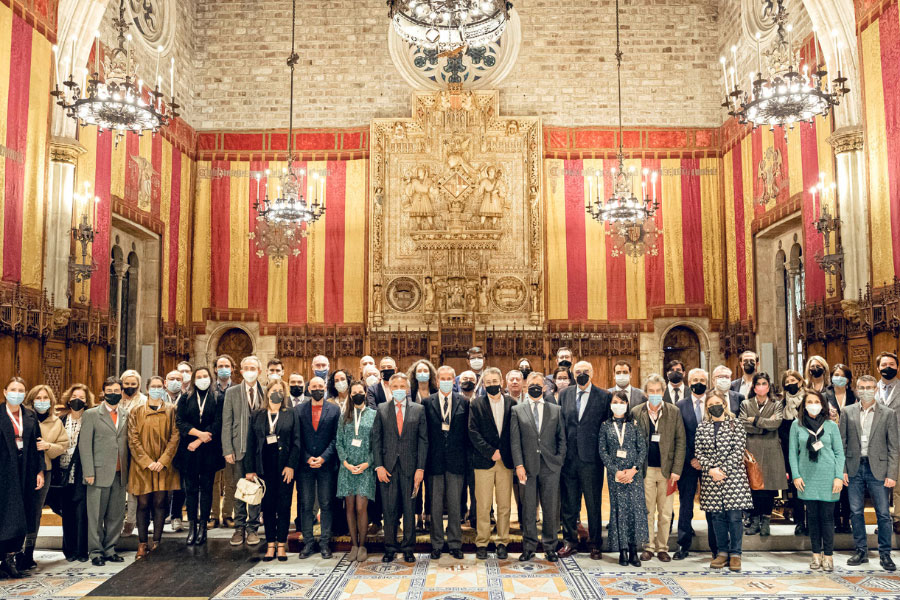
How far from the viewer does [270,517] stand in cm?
618

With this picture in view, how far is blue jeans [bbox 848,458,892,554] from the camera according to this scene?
233 inches

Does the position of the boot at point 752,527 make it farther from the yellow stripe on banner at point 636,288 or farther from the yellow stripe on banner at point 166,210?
the yellow stripe on banner at point 166,210

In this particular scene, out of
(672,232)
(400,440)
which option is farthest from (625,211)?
(400,440)

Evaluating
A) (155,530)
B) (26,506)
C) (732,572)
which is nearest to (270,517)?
(155,530)

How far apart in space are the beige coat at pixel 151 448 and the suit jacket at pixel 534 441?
2.88 metres

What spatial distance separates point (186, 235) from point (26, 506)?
9343 millimetres

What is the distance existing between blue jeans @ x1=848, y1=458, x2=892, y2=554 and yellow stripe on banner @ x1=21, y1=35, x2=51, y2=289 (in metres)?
9.29

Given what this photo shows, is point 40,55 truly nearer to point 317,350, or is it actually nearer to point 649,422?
point 317,350

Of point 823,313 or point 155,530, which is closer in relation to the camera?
point 155,530

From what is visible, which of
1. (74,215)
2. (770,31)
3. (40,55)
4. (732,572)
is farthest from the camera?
(770,31)

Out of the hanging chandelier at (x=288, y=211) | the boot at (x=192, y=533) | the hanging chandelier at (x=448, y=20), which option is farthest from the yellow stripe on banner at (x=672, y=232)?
the boot at (x=192, y=533)

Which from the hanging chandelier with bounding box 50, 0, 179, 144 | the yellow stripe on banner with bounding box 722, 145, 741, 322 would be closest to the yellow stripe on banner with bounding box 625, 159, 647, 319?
the yellow stripe on banner with bounding box 722, 145, 741, 322

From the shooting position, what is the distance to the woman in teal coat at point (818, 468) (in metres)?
5.73

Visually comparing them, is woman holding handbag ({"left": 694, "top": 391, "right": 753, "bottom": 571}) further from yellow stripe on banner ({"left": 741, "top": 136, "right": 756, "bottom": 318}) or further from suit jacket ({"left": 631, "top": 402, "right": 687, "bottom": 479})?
yellow stripe on banner ({"left": 741, "top": 136, "right": 756, "bottom": 318})
